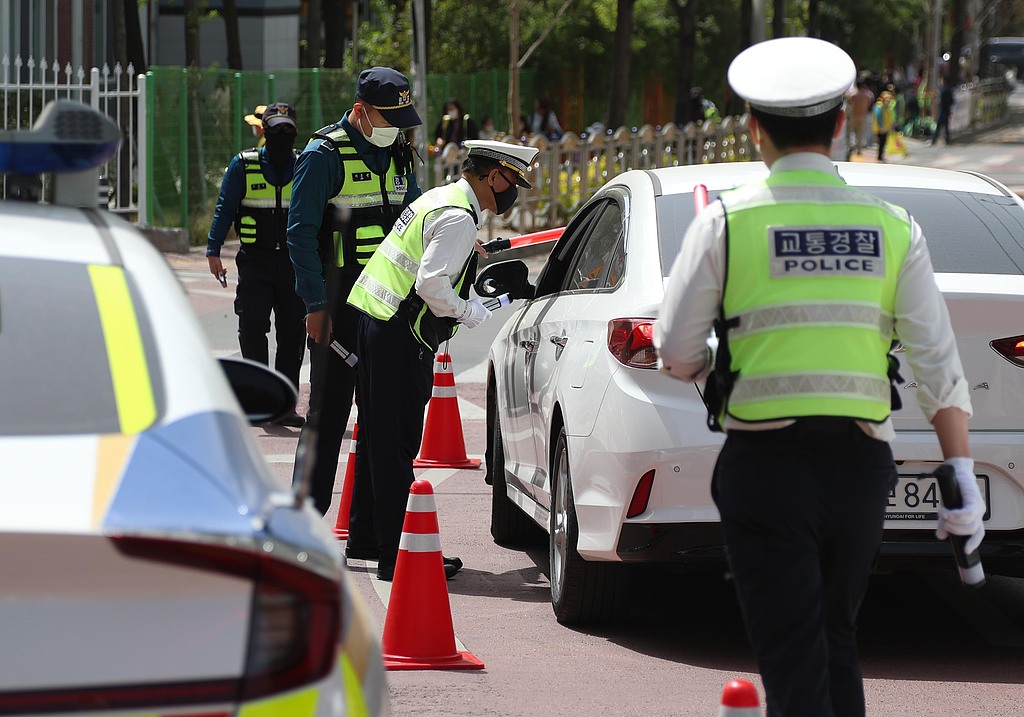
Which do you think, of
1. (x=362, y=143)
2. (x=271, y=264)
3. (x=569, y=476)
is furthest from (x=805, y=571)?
(x=271, y=264)

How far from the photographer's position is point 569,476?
19.2ft

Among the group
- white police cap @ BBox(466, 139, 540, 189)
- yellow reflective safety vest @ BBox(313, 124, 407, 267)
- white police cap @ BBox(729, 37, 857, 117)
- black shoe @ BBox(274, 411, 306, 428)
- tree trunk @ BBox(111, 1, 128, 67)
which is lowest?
black shoe @ BBox(274, 411, 306, 428)

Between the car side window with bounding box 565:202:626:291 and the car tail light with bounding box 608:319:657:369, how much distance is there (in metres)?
0.34

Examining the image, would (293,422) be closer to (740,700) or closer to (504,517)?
(504,517)

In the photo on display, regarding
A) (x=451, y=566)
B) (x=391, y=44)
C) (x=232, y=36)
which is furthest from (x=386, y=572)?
(x=391, y=44)

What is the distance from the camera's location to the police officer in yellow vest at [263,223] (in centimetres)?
970

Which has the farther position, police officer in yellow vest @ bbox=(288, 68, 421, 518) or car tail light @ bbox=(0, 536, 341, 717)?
police officer in yellow vest @ bbox=(288, 68, 421, 518)

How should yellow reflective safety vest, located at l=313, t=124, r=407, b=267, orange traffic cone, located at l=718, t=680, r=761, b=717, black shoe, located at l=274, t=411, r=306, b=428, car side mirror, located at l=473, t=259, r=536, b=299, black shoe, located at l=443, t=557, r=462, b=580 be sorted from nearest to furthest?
orange traffic cone, located at l=718, t=680, r=761, b=717 → car side mirror, located at l=473, t=259, r=536, b=299 → black shoe, located at l=443, t=557, r=462, b=580 → yellow reflective safety vest, located at l=313, t=124, r=407, b=267 → black shoe, located at l=274, t=411, r=306, b=428

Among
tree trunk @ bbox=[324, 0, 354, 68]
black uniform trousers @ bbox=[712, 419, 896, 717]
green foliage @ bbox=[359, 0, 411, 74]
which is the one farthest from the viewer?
green foliage @ bbox=[359, 0, 411, 74]

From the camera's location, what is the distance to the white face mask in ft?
22.9

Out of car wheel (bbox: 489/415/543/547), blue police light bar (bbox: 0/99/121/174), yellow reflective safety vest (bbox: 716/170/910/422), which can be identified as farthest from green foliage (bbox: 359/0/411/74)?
blue police light bar (bbox: 0/99/121/174)

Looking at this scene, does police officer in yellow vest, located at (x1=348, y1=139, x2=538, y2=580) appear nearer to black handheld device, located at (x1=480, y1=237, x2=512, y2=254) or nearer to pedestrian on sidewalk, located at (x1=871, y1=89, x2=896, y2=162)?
black handheld device, located at (x1=480, y1=237, x2=512, y2=254)

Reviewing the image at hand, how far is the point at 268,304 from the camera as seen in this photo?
985 cm

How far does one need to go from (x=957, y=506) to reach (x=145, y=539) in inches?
75.6
